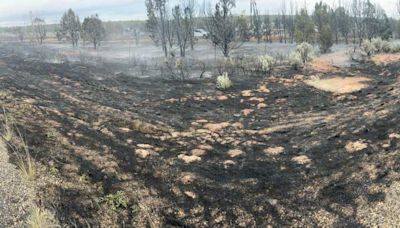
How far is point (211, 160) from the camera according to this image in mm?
7328

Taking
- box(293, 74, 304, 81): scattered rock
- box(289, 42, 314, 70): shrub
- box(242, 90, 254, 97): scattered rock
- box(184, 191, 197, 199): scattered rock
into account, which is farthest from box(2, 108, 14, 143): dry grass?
box(289, 42, 314, 70): shrub

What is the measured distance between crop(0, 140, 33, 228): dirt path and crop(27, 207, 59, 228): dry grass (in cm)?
15

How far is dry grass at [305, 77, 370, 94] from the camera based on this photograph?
13.7 metres

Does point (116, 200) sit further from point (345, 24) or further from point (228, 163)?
point (345, 24)

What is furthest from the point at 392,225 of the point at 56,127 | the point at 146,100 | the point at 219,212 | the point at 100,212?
the point at 146,100

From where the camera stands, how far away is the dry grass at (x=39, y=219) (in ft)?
13.9

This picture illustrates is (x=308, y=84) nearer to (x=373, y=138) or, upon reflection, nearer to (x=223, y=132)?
(x=223, y=132)

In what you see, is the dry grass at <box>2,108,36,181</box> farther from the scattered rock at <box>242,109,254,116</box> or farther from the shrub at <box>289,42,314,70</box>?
the shrub at <box>289,42,314,70</box>

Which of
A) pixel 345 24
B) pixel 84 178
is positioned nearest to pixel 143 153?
pixel 84 178

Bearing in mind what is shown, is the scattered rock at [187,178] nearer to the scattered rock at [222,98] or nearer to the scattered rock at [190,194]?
the scattered rock at [190,194]

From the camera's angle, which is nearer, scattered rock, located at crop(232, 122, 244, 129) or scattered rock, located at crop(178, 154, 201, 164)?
scattered rock, located at crop(178, 154, 201, 164)

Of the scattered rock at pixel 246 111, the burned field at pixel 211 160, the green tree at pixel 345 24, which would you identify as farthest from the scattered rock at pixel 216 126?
the green tree at pixel 345 24

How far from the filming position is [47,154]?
6266mm

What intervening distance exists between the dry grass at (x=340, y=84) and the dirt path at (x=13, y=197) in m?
10.5
